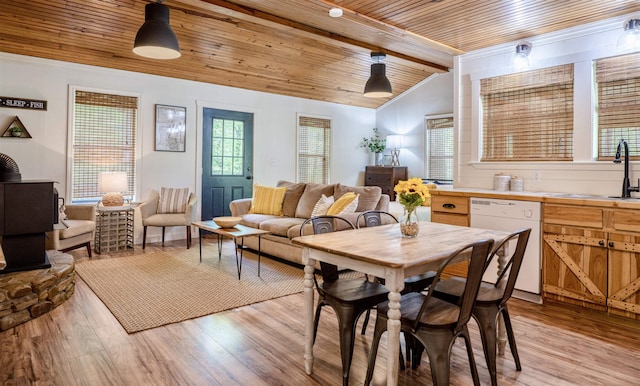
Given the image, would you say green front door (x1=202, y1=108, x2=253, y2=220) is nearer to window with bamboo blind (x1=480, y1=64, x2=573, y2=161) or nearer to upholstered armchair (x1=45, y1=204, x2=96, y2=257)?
upholstered armchair (x1=45, y1=204, x2=96, y2=257)

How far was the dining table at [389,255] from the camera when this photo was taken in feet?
5.76

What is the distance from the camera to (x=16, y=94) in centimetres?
488

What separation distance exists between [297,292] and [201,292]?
2.90 feet

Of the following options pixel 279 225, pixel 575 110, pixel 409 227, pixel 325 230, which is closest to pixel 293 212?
pixel 279 225

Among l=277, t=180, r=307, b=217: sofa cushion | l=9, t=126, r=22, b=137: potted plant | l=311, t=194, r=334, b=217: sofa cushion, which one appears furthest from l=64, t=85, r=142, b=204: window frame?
l=311, t=194, r=334, b=217: sofa cushion

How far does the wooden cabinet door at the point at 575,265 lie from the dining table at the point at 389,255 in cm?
114

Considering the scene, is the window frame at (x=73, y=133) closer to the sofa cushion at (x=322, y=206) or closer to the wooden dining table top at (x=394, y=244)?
the sofa cushion at (x=322, y=206)

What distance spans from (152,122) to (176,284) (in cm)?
308

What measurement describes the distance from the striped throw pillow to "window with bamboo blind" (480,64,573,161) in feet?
13.7

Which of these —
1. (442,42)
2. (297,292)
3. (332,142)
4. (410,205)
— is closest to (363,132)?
(332,142)

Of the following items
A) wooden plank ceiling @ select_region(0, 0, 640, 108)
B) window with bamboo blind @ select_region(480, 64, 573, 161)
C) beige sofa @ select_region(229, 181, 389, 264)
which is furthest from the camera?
beige sofa @ select_region(229, 181, 389, 264)

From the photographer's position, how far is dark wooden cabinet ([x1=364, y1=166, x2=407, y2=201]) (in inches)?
303

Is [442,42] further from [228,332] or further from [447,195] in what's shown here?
[228,332]

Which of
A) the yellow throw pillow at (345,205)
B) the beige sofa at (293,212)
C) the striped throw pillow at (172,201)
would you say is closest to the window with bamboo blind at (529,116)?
the beige sofa at (293,212)
